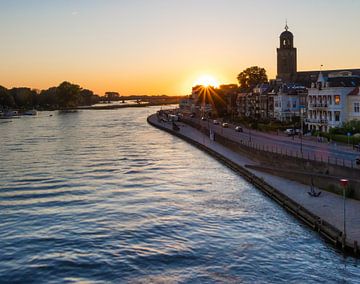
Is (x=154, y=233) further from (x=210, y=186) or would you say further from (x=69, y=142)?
(x=69, y=142)

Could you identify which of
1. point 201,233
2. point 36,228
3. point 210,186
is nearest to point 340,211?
point 201,233

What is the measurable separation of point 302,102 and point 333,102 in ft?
57.3

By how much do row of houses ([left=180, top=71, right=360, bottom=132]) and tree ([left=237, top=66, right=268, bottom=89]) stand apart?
8007 mm

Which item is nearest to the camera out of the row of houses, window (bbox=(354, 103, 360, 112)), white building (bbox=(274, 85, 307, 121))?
window (bbox=(354, 103, 360, 112))

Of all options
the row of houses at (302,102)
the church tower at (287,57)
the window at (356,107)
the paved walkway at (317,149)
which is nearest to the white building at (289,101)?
the row of houses at (302,102)

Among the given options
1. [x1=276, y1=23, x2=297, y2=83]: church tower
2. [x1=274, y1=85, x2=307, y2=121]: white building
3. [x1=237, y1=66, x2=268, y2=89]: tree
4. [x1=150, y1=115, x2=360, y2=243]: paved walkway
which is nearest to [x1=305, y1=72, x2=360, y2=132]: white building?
[x1=274, y1=85, x2=307, y2=121]: white building

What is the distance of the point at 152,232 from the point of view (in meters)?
→ 28.9

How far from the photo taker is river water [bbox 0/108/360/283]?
2311 cm

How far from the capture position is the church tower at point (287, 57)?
116 meters

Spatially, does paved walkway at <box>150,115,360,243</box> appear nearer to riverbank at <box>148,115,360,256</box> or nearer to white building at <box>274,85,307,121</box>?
riverbank at <box>148,115,360,256</box>

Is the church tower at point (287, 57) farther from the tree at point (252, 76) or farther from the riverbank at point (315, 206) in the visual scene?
the riverbank at point (315, 206)

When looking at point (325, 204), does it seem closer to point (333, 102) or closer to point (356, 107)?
point (356, 107)

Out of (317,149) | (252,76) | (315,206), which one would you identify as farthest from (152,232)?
(252,76)

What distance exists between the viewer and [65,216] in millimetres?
32438
